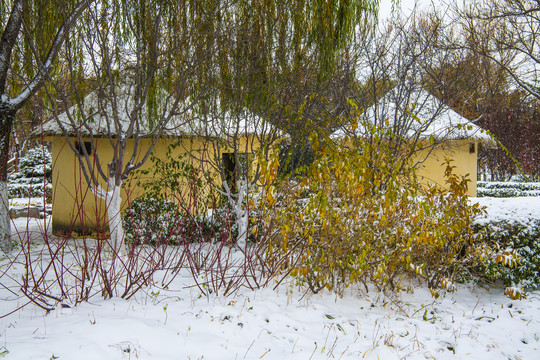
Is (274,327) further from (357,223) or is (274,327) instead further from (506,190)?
(506,190)

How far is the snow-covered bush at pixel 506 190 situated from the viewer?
16.6m

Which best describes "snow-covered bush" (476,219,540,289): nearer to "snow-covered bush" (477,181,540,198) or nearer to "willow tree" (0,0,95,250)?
"willow tree" (0,0,95,250)

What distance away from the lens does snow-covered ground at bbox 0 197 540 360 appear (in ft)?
9.95

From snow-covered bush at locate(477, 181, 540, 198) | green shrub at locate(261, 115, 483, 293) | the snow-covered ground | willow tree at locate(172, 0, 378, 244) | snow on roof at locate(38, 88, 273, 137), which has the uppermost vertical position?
willow tree at locate(172, 0, 378, 244)

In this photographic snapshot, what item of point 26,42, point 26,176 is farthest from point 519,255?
point 26,176

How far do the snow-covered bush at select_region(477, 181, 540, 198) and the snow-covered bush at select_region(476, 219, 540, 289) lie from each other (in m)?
12.5

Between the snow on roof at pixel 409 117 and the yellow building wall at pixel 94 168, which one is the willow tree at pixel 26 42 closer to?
the yellow building wall at pixel 94 168

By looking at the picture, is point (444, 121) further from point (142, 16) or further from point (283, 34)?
point (142, 16)

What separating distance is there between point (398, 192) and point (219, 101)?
11.5 feet

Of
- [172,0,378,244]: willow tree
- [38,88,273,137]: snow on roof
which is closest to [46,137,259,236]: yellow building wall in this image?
[38,88,273,137]: snow on roof

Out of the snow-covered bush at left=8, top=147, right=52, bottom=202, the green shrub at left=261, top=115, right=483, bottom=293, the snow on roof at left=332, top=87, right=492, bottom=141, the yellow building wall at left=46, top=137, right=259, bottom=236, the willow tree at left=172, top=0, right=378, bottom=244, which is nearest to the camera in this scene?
the green shrub at left=261, top=115, right=483, bottom=293

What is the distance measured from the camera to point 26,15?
255 inches

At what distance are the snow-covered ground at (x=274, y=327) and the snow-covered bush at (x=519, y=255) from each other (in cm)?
22

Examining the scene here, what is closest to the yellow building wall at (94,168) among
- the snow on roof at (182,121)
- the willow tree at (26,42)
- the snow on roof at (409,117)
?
the snow on roof at (182,121)
